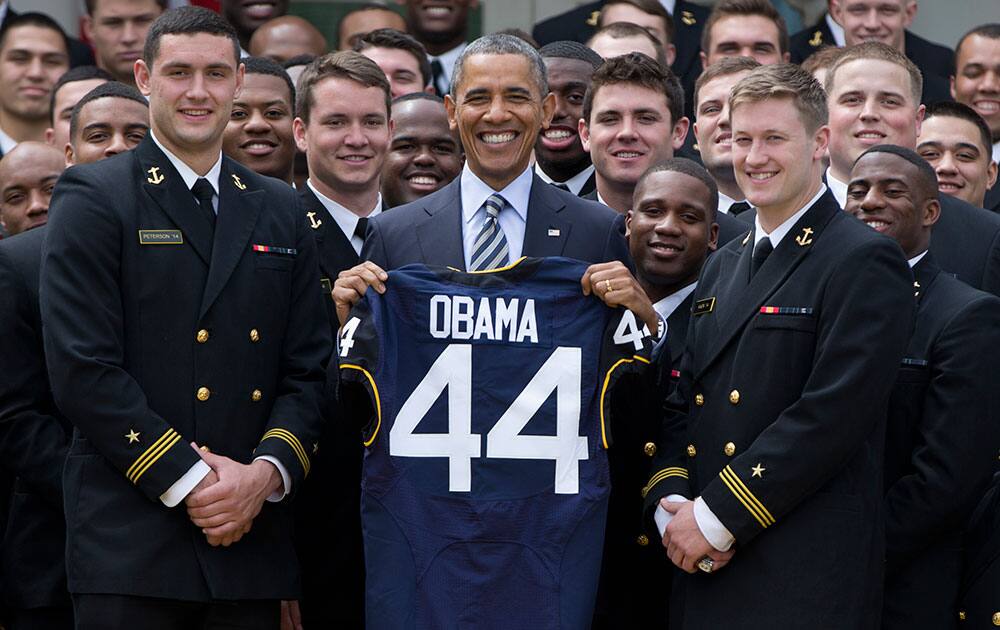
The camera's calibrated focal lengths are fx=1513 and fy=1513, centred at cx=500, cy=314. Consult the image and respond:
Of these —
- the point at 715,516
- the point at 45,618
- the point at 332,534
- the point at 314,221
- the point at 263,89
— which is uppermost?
the point at 263,89

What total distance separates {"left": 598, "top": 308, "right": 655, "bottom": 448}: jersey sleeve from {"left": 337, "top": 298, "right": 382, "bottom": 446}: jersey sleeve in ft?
2.33

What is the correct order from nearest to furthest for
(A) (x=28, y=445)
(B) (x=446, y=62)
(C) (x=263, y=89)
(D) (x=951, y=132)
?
1. (A) (x=28, y=445)
2. (C) (x=263, y=89)
3. (D) (x=951, y=132)
4. (B) (x=446, y=62)

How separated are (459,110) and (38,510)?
2.07 meters

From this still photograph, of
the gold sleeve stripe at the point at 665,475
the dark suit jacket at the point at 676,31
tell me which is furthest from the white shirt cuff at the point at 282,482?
the dark suit jacket at the point at 676,31

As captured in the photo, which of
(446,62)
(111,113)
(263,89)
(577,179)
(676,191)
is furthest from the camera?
(446,62)

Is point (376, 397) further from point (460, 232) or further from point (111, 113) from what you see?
point (111, 113)

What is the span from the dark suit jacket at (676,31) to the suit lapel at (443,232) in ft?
12.5

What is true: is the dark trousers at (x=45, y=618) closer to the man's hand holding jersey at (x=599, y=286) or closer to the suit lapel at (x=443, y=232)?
the man's hand holding jersey at (x=599, y=286)

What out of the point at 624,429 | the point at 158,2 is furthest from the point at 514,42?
the point at 158,2

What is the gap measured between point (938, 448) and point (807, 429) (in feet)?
2.32

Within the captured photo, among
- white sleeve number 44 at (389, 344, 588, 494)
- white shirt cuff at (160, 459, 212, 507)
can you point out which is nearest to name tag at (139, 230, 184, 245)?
white shirt cuff at (160, 459, 212, 507)

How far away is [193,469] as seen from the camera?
4.64 m

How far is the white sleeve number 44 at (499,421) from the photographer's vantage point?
4766mm

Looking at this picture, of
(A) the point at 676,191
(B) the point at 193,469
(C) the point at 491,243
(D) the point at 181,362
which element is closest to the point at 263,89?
(A) the point at 676,191
